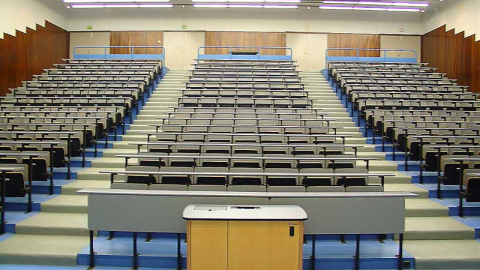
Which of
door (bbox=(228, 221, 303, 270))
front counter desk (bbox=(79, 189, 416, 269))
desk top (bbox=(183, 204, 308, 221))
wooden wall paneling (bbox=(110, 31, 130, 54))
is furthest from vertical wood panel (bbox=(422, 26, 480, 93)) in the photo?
wooden wall paneling (bbox=(110, 31, 130, 54))

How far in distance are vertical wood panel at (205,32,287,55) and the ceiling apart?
98 centimetres

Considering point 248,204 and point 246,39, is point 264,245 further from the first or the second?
point 246,39

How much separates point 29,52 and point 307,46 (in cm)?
861

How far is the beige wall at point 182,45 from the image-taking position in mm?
12352

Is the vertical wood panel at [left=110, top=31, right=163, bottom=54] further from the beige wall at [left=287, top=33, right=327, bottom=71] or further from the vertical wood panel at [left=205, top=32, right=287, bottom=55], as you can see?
the beige wall at [left=287, top=33, right=327, bottom=71]

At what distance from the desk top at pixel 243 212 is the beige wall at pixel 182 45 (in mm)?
10223

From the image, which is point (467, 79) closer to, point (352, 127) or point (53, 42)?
point (352, 127)

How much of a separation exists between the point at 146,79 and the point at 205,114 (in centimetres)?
319

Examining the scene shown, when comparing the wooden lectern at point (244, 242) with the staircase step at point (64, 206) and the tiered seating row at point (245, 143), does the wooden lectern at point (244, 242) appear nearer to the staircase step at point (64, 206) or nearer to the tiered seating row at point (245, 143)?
the tiered seating row at point (245, 143)

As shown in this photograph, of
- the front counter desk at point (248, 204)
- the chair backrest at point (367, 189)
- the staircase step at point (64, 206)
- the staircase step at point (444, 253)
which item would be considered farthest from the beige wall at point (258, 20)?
the front counter desk at point (248, 204)

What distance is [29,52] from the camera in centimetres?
1011

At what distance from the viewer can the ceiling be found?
10906 millimetres

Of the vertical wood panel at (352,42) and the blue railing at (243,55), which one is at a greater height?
the vertical wood panel at (352,42)

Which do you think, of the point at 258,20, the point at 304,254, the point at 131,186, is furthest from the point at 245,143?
the point at 258,20
